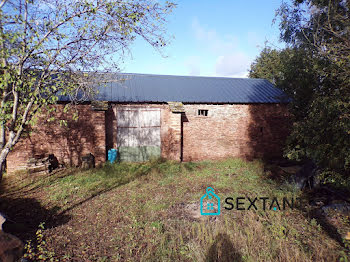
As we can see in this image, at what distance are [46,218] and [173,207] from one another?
336cm

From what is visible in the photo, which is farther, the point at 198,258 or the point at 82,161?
the point at 82,161

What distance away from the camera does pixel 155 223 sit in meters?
4.75

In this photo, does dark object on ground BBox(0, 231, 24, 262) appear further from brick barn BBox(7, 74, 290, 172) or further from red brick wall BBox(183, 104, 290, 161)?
red brick wall BBox(183, 104, 290, 161)

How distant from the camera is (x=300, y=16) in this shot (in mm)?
9195

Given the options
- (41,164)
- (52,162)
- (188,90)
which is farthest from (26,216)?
(188,90)

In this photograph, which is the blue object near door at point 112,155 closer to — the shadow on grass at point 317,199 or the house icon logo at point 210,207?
the house icon logo at point 210,207

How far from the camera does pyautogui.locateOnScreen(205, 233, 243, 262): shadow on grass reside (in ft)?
11.7

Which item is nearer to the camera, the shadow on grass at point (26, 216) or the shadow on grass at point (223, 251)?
the shadow on grass at point (223, 251)

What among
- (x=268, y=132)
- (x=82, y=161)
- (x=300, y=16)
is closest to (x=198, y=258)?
(x=82, y=161)

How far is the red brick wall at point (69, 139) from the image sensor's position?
8.89 metres

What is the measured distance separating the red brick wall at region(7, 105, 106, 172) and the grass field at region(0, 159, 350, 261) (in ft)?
4.68

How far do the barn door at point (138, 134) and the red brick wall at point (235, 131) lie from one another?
5.44ft

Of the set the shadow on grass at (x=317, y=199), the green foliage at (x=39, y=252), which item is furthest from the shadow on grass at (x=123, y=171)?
the shadow on grass at (x=317, y=199)

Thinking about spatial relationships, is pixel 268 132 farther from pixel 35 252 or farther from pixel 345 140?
pixel 35 252
